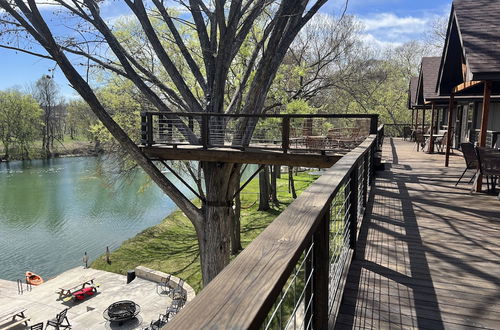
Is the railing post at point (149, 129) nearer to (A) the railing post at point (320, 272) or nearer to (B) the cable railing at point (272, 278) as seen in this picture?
(B) the cable railing at point (272, 278)

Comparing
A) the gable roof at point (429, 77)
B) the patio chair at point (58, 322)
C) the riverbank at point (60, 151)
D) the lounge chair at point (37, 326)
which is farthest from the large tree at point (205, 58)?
the riverbank at point (60, 151)

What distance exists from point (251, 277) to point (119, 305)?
39.0 feet

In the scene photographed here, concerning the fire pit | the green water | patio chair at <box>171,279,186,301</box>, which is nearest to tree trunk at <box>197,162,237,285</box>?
patio chair at <box>171,279,186,301</box>

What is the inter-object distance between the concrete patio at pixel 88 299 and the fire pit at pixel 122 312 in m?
0.27

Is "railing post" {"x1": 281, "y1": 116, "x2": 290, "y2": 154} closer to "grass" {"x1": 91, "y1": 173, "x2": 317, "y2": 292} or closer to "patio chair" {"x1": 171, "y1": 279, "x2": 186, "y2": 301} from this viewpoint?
"patio chair" {"x1": 171, "y1": 279, "x2": 186, "y2": 301}

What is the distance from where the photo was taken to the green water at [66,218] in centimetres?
1583

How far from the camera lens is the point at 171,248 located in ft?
49.4

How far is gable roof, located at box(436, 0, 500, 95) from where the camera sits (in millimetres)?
5898

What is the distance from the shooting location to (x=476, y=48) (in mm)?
6367

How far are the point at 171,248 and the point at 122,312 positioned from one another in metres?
4.48

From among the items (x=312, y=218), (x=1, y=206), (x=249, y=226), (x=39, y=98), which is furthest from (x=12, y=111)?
(x=312, y=218)

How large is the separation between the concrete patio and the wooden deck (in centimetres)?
802

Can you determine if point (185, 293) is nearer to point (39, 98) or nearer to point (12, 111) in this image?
point (12, 111)

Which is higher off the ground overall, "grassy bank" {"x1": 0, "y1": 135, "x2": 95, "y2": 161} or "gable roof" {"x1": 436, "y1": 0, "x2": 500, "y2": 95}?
"gable roof" {"x1": 436, "y1": 0, "x2": 500, "y2": 95}
